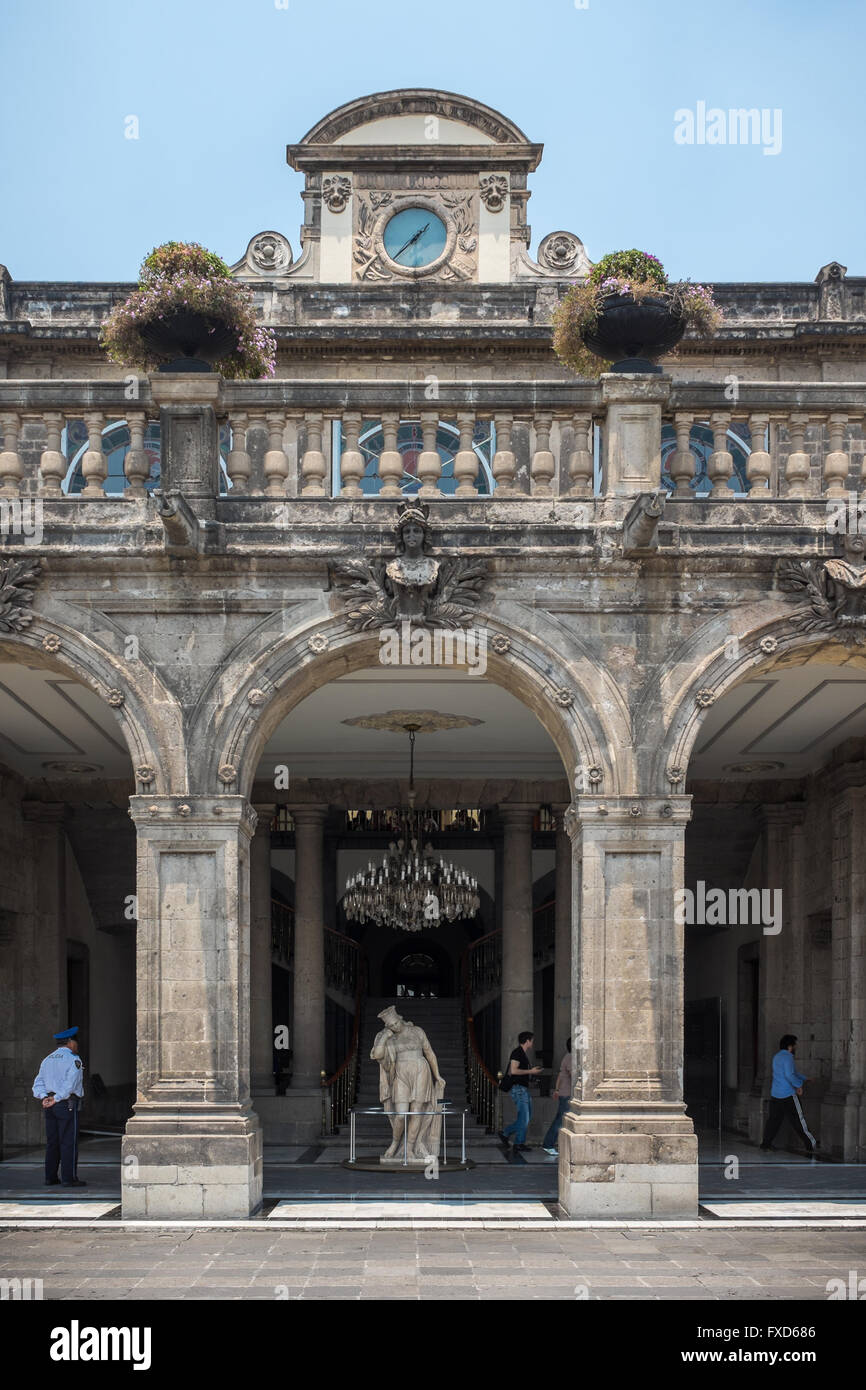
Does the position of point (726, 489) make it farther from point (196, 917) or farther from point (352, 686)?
point (196, 917)

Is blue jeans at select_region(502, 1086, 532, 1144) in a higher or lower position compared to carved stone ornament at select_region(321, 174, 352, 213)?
lower

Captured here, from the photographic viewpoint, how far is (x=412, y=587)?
457 inches

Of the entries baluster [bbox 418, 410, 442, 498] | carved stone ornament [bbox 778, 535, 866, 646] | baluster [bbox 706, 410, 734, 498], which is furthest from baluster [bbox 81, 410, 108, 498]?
carved stone ornament [bbox 778, 535, 866, 646]

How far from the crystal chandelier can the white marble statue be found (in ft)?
6.35

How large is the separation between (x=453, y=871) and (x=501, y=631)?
5.17 meters

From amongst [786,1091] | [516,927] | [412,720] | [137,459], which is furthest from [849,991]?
[137,459]

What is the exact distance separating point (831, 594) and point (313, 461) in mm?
3957

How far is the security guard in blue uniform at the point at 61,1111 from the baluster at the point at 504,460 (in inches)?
230

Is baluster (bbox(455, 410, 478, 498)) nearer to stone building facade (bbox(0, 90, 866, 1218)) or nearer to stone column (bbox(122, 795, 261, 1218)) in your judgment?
stone building facade (bbox(0, 90, 866, 1218))

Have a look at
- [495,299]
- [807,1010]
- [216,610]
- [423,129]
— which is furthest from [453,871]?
[423,129]

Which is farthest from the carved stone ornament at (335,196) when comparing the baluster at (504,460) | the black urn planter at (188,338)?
the baluster at (504,460)

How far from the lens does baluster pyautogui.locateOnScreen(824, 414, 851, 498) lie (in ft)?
38.9

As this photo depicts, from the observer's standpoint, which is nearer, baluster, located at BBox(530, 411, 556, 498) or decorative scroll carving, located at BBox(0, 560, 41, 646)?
decorative scroll carving, located at BBox(0, 560, 41, 646)

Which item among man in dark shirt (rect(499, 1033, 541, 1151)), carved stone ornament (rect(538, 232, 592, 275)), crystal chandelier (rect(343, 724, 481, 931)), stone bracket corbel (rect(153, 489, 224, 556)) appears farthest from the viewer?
carved stone ornament (rect(538, 232, 592, 275))
